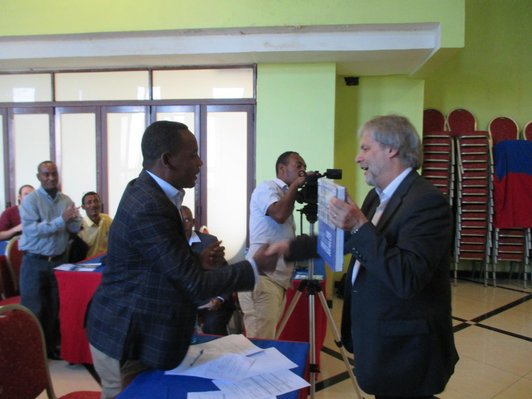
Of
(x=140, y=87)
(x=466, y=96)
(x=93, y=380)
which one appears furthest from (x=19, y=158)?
(x=466, y=96)

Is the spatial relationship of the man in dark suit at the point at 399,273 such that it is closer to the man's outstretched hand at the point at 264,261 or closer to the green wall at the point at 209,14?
the man's outstretched hand at the point at 264,261

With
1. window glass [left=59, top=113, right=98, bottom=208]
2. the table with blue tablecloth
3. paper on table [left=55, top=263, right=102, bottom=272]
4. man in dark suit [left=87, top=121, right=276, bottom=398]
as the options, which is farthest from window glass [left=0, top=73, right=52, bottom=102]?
the table with blue tablecloth

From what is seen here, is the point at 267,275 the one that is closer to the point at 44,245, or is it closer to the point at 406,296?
the point at 406,296

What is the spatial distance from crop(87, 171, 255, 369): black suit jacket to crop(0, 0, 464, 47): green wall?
336 centimetres

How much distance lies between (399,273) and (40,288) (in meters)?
3.05

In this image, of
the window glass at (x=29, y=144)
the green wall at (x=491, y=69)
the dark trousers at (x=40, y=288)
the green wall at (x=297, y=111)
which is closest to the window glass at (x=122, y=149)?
the window glass at (x=29, y=144)

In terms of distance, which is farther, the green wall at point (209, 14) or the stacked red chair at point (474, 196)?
the stacked red chair at point (474, 196)

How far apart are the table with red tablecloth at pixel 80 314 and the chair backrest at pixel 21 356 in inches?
55.7

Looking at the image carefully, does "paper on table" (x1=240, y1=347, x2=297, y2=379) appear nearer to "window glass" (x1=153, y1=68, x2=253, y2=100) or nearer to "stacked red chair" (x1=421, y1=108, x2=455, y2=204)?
"window glass" (x1=153, y1=68, x2=253, y2=100)

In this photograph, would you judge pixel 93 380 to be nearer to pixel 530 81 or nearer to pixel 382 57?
pixel 382 57

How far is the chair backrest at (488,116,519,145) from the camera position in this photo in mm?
5848

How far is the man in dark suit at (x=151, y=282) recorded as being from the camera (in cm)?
123

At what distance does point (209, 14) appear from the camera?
4156 mm

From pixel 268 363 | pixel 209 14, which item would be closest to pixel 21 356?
pixel 268 363
